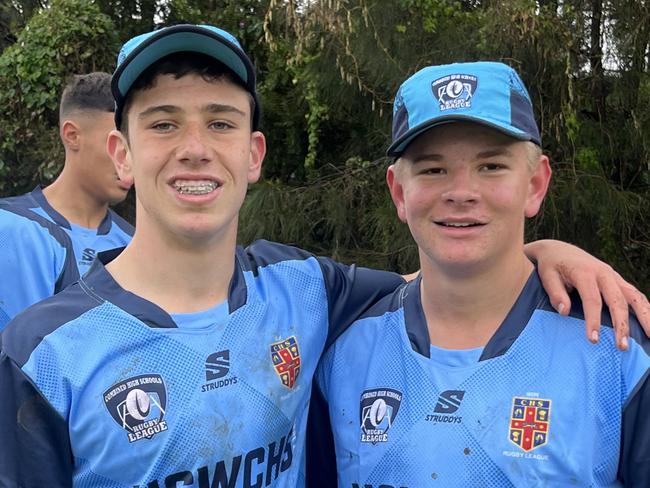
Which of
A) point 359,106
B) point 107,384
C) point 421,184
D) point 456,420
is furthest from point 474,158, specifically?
point 359,106

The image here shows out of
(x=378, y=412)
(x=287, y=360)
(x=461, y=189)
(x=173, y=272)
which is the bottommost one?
(x=378, y=412)

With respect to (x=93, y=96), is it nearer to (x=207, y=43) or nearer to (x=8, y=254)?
(x=8, y=254)

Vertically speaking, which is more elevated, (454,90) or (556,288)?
(454,90)

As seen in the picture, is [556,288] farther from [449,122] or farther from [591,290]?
[449,122]

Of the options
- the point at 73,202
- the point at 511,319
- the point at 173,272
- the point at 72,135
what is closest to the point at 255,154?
the point at 173,272

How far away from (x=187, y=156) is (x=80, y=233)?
2.32 metres

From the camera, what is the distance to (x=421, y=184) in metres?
2.11

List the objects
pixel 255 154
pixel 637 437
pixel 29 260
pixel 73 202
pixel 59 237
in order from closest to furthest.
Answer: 1. pixel 637 437
2. pixel 255 154
3. pixel 29 260
4. pixel 59 237
5. pixel 73 202

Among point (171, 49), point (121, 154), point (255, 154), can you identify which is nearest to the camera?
point (171, 49)

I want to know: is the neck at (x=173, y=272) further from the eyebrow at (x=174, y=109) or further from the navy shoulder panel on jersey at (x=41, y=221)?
the navy shoulder panel on jersey at (x=41, y=221)

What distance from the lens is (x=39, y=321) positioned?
2.04 m

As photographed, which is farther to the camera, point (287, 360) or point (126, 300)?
point (287, 360)

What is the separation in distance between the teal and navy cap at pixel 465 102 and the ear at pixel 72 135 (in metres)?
2.71

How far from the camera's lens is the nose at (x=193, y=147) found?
2.16 meters
